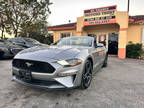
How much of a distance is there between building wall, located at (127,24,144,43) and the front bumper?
8099 mm

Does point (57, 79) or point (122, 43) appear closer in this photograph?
point (57, 79)

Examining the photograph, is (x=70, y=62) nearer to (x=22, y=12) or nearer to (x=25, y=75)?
(x=25, y=75)

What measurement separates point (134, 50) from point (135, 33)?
1.52 metres

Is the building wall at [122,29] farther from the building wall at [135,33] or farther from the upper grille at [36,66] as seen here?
the upper grille at [36,66]

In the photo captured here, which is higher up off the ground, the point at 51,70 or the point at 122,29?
the point at 122,29

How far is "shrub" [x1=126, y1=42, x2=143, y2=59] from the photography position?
772 centimetres

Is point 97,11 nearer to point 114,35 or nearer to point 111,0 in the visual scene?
point 114,35

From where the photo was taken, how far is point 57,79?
1975 mm

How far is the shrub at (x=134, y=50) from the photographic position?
25.3ft

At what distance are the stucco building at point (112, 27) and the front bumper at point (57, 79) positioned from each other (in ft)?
22.4

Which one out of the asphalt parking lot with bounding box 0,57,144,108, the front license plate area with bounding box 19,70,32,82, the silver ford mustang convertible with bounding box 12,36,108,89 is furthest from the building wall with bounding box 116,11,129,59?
the front license plate area with bounding box 19,70,32,82

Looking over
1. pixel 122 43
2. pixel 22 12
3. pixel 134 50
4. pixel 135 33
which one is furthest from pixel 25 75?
pixel 22 12

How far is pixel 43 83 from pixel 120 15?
7.52m

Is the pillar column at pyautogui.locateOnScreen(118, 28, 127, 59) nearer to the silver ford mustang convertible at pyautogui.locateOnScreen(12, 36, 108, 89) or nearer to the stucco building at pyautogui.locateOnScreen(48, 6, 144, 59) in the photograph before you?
the stucco building at pyautogui.locateOnScreen(48, 6, 144, 59)
